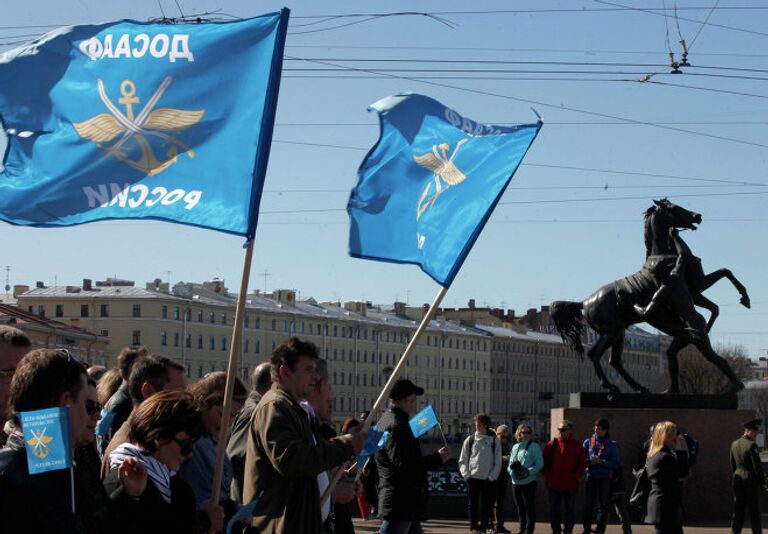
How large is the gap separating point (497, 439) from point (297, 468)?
440 inches

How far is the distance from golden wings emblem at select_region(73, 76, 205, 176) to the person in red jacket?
10916 millimetres

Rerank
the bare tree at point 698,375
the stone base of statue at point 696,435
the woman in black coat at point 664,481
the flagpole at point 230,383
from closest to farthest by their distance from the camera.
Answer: the flagpole at point 230,383
the woman in black coat at point 664,481
the stone base of statue at point 696,435
the bare tree at point 698,375

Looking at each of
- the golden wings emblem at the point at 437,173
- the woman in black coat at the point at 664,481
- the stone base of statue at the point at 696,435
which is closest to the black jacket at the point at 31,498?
the golden wings emblem at the point at 437,173

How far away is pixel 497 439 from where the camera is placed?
17.3 m

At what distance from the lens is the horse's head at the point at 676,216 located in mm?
19156

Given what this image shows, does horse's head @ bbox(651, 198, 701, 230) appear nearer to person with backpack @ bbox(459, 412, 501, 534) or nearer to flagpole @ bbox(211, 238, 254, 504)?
person with backpack @ bbox(459, 412, 501, 534)

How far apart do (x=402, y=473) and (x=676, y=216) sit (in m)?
10.0

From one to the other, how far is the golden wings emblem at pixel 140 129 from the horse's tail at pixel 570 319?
557 inches

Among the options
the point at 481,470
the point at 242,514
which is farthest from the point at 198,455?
the point at 481,470

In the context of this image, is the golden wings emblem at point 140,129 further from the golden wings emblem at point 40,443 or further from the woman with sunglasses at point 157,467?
the golden wings emblem at point 40,443

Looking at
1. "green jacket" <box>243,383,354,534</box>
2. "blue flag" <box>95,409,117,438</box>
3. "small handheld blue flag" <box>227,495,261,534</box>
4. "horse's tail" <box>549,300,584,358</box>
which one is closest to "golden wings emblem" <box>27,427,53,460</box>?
"small handheld blue flag" <box>227,495,261,534</box>

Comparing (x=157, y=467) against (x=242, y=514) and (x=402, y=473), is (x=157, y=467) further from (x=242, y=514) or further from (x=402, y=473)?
(x=402, y=473)

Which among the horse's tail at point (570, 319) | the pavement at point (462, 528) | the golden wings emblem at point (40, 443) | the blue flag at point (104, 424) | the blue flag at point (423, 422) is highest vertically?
the horse's tail at point (570, 319)

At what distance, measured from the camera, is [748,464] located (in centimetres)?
1647
